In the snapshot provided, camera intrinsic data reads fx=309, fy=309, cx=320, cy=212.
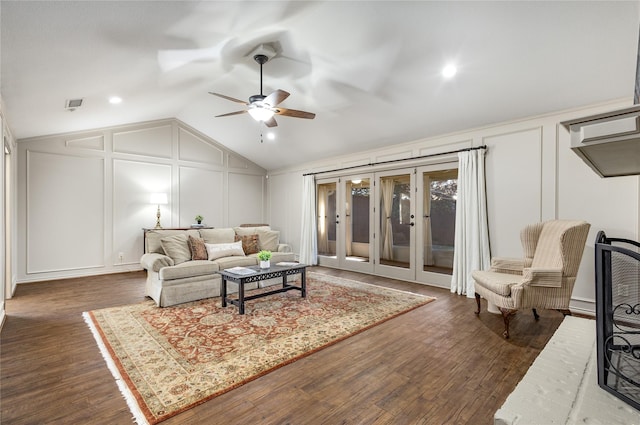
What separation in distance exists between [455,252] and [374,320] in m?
2.04

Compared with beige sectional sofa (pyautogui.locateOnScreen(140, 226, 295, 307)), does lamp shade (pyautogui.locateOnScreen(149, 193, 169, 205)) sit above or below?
above

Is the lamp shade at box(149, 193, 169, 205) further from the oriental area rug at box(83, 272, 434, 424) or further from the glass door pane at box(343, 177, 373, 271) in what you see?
the glass door pane at box(343, 177, 373, 271)

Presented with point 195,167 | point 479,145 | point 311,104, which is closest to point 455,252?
point 479,145

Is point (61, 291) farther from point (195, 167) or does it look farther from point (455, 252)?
point (455, 252)

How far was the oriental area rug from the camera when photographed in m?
2.04

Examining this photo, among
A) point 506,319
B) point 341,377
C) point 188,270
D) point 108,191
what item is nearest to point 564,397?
point 341,377

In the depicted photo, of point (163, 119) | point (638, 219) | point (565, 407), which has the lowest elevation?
point (565, 407)

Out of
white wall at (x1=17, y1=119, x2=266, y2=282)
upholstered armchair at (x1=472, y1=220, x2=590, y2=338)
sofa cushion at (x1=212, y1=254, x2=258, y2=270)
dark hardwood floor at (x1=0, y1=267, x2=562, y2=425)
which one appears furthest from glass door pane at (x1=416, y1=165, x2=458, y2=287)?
white wall at (x1=17, y1=119, x2=266, y2=282)

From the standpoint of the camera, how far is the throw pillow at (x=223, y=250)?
4.63 m

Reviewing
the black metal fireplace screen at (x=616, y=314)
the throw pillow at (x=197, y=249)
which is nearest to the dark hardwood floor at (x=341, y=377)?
the black metal fireplace screen at (x=616, y=314)

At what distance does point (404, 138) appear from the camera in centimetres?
521

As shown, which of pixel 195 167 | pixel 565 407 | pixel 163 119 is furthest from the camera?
pixel 195 167

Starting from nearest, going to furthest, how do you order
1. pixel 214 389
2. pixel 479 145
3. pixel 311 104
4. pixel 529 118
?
1. pixel 214 389
2. pixel 529 118
3. pixel 479 145
4. pixel 311 104

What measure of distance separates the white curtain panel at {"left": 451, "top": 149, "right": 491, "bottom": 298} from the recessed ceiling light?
1.36 meters
